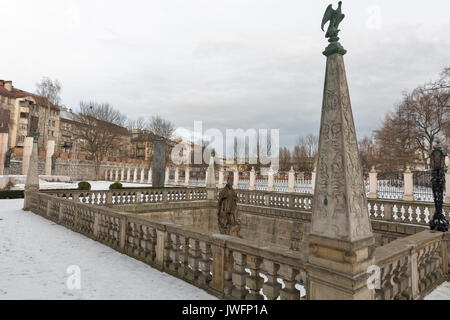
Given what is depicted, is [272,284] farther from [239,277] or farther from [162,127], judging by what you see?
[162,127]

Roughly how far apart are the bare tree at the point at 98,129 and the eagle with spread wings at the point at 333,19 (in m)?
44.3

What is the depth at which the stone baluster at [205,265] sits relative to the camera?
14.7 feet

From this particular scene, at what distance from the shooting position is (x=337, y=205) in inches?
119

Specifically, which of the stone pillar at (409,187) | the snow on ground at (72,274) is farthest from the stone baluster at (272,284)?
the stone pillar at (409,187)

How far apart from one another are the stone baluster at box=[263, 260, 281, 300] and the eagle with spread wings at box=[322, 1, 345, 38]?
317cm

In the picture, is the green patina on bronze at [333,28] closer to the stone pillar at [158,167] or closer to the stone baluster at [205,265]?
the stone baluster at [205,265]

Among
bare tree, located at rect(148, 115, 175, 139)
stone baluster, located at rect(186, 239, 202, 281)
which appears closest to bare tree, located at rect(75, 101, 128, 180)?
bare tree, located at rect(148, 115, 175, 139)

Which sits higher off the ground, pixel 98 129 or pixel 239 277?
pixel 98 129

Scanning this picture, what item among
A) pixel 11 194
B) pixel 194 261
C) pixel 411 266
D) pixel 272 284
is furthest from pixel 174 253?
pixel 11 194

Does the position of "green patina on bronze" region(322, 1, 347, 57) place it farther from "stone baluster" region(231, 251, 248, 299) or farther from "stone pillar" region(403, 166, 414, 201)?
"stone pillar" region(403, 166, 414, 201)

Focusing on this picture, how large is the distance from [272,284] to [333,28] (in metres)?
3.51

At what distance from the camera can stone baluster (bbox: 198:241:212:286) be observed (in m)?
4.49
